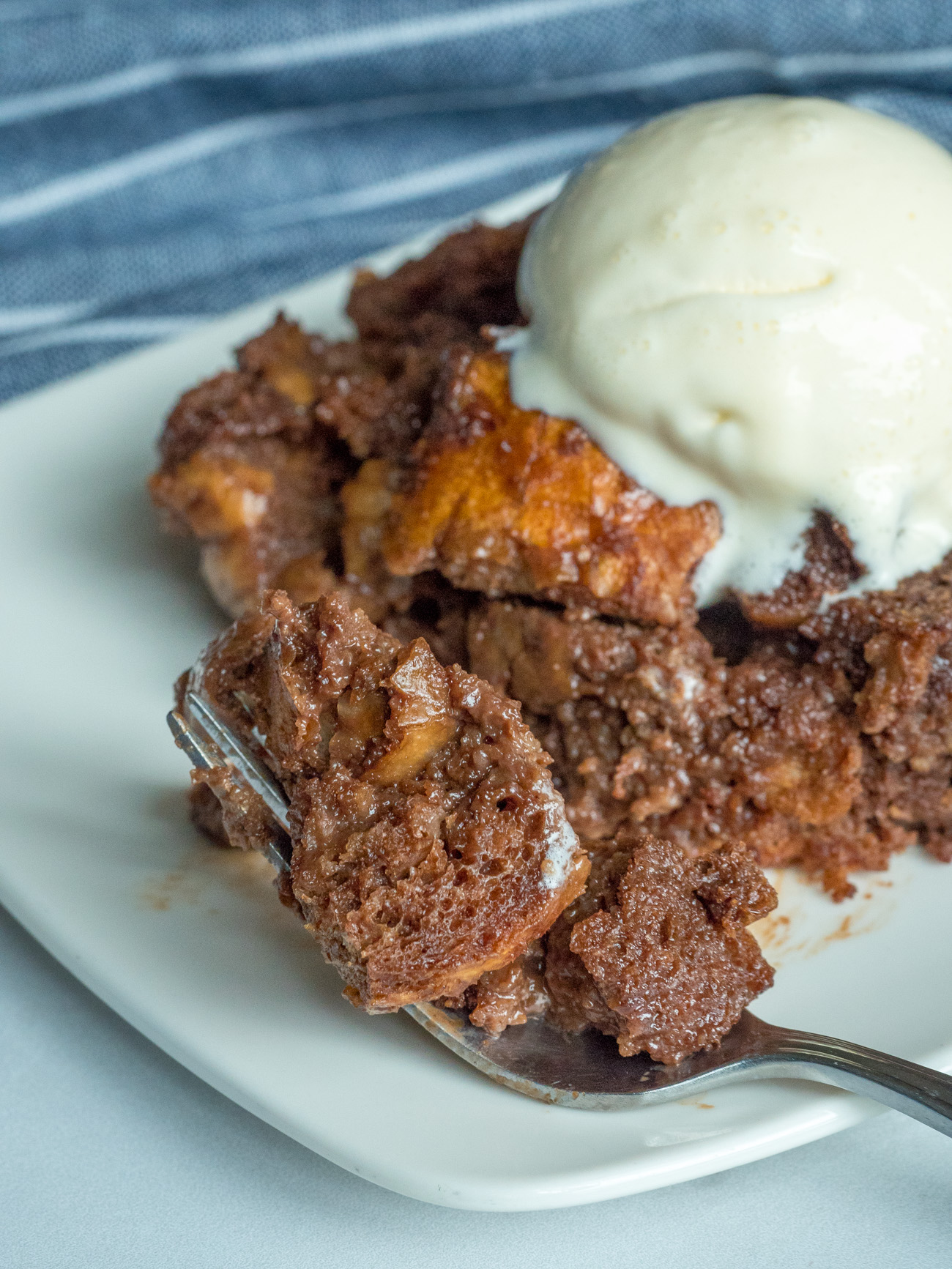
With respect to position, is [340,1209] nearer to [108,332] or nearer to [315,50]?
[108,332]

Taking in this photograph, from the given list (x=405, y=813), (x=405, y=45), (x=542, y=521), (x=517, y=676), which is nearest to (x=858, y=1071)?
(x=405, y=813)

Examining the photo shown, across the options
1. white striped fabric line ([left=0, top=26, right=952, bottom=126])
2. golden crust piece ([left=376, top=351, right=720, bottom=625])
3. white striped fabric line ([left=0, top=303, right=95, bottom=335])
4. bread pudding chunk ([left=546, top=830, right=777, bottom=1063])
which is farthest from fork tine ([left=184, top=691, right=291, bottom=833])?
white striped fabric line ([left=0, top=26, right=952, bottom=126])

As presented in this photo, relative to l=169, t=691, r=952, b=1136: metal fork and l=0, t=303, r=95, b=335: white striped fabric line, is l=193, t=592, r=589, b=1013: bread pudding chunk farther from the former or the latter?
l=0, t=303, r=95, b=335: white striped fabric line

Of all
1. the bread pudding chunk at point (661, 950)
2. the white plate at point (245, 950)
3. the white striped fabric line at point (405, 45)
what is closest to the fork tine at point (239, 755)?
the white plate at point (245, 950)

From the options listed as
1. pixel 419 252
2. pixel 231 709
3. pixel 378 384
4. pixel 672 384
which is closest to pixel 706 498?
pixel 672 384

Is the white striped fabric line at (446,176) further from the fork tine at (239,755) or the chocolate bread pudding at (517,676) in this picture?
the fork tine at (239,755)
